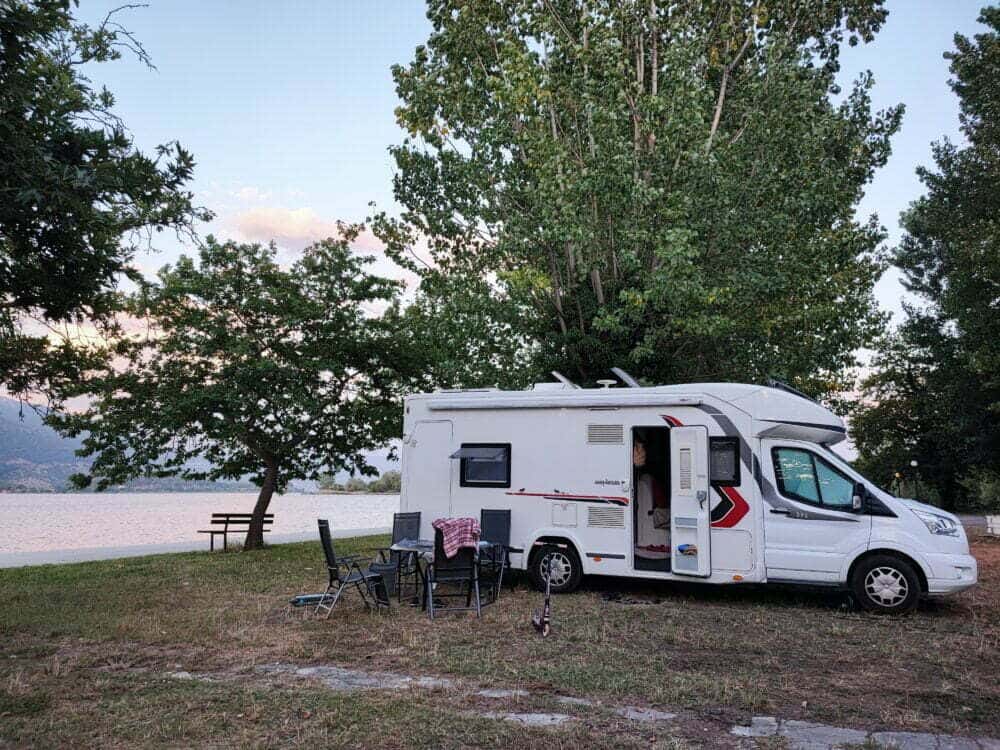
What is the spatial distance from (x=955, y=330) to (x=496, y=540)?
115 ft

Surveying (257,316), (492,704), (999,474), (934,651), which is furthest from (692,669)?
(999,474)

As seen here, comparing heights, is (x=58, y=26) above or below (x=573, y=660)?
above

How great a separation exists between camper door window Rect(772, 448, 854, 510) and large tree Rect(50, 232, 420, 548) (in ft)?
34.6

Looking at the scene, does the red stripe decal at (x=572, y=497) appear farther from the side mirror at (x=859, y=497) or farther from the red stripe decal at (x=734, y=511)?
the side mirror at (x=859, y=497)

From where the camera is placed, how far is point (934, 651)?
24.1 ft

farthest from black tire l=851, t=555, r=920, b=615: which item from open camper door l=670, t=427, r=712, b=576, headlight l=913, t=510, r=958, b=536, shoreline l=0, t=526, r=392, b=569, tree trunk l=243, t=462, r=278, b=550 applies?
shoreline l=0, t=526, r=392, b=569

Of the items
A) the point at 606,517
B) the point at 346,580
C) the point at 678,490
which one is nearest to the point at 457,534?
the point at 346,580

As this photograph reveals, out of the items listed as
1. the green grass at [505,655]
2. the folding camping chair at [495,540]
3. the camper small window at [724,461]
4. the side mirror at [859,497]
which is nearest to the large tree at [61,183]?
the green grass at [505,655]

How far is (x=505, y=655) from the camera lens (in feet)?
23.3

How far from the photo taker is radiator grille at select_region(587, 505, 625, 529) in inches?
415

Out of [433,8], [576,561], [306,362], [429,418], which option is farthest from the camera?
[433,8]

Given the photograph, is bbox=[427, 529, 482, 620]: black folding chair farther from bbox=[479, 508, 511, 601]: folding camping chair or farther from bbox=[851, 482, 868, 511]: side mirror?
bbox=[851, 482, 868, 511]: side mirror

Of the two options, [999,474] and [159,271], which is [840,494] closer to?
[159,271]

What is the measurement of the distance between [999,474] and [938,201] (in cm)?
1321
